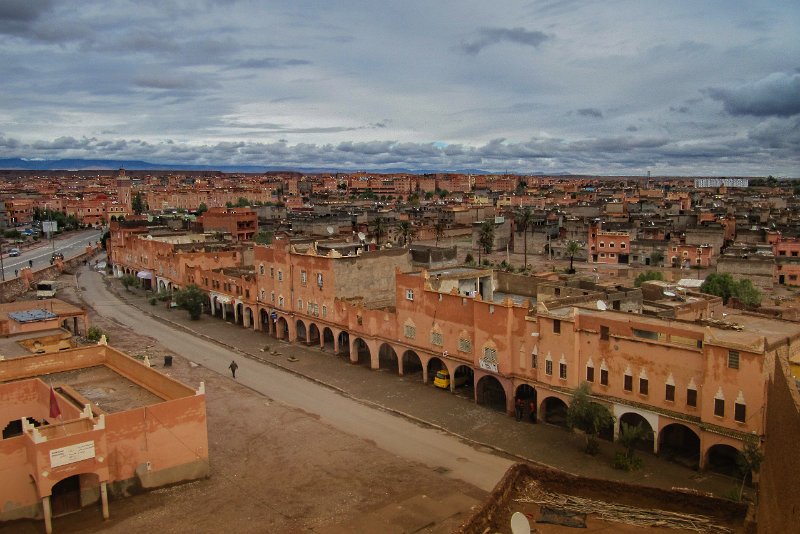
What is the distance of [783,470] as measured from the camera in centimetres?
1138

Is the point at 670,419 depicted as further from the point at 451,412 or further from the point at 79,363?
the point at 79,363

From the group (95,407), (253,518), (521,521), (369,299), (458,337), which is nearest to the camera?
(521,521)

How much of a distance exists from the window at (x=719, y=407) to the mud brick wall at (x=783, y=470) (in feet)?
35.0

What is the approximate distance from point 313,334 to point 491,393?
18.6m

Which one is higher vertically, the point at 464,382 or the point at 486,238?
the point at 486,238

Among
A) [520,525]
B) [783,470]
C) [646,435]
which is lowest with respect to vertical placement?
[646,435]

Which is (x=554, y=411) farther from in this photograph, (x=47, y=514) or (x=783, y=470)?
(x=47, y=514)

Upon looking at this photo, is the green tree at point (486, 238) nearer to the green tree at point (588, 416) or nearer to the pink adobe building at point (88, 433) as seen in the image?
the green tree at point (588, 416)

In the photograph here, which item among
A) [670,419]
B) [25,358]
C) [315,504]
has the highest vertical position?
[25,358]

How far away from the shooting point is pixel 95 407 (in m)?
24.7

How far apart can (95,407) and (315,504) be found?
8848 millimetres

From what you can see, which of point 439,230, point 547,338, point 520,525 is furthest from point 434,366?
point 439,230

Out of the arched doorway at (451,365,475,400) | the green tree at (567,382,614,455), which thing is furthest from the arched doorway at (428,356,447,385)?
the green tree at (567,382,614,455)

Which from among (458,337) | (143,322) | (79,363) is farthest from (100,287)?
(458,337)
